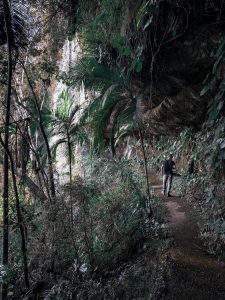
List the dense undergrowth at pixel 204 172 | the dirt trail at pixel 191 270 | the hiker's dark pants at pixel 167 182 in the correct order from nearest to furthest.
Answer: the dirt trail at pixel 191 270
the dense undergrowth at pixel 204 172
the hiker's dark pants at pixel 167 182

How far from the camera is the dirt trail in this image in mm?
3902

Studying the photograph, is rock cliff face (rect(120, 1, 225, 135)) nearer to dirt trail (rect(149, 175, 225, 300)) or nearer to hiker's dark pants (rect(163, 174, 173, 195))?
hiker's dark pants (rect(163, 174, 173, 195))

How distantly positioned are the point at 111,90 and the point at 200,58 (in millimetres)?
1772

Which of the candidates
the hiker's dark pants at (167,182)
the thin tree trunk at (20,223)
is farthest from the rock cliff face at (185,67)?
the thin tree trunk at (20,223)

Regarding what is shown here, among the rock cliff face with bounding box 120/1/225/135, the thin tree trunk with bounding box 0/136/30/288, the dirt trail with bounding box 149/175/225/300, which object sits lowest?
the dirt trail with bounding box 149/175/225/300

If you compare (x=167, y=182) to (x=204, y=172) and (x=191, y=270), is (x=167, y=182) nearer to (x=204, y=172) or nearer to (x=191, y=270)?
(x=204, y=172)

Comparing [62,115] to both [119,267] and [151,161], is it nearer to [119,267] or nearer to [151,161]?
[119,267]

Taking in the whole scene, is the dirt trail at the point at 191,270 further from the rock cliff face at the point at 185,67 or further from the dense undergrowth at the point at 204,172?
the rock cliff face at the point at 185,67

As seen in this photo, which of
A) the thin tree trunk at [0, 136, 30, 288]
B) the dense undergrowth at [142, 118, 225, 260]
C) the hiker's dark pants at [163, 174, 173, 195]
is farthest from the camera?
the hiker's dark pants at [163, 174, 173, 195]

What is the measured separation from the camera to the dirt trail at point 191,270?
3.90m

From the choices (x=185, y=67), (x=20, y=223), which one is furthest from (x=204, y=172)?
(x=20, y=223)

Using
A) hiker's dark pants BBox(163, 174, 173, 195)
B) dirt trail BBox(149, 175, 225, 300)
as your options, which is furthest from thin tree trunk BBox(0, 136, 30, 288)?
hiker's dark pants BBox(163, 174, 173, 195)

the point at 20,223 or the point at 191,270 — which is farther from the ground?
the point at 20,223

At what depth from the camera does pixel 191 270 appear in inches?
174
